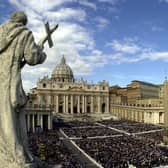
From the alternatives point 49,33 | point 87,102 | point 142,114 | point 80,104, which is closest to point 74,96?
point 80,104

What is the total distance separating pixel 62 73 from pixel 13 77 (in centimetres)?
Answer: 14942

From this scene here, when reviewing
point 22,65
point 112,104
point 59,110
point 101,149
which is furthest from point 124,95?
point 22,65

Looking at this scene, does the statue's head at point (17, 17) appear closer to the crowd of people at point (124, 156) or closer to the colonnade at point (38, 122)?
the crowd of people at point (124, 156)

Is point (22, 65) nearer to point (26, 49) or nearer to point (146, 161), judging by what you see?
point (26, 49)

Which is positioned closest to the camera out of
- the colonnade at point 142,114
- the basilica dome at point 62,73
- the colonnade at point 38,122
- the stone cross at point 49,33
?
the stone cross at point 49,33

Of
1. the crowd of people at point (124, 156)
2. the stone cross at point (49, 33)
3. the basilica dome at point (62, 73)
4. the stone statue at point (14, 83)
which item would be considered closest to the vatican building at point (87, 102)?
the basilica dome at point (62, 73)

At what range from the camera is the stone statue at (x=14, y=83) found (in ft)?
34.2

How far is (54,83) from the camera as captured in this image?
447ft

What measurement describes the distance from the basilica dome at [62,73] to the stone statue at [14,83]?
14536 centimetres

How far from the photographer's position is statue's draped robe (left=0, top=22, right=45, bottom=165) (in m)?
10.5

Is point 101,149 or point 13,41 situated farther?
point 101,149

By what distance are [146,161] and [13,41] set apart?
2676 centimetres

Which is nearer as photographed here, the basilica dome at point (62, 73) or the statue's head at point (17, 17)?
the statue's head at point (17, 17)

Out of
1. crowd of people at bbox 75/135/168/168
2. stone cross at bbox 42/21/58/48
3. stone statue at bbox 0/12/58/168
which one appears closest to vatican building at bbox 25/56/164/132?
crowd of people at bbox 75/135/168/168
